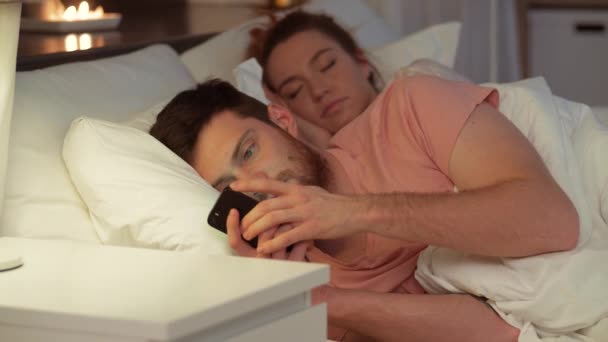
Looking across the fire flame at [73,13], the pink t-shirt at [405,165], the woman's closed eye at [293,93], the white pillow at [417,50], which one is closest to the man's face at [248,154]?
the pink t-shirt at [405,165]

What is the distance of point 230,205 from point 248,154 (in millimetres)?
230

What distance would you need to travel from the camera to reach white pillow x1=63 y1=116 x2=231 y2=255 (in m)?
1.63

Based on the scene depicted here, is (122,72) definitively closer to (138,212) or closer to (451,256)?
(138,212)

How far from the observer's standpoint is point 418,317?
1662mm

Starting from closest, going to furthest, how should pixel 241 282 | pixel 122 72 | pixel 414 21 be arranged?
pixel 241 282 < pixel 122 72 < pixel 414 21

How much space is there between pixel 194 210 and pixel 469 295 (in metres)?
0.44

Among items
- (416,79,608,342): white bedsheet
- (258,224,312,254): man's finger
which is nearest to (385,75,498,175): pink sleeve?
(416,79,608,342): white bedsheet

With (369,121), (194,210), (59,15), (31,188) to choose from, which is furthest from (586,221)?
(59,15)

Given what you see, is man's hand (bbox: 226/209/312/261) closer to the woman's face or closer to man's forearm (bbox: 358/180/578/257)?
man's forearm (bbox: 358/180/578/257)

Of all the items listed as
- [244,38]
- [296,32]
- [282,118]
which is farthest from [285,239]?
[244,38]

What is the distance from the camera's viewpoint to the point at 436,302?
1669mm

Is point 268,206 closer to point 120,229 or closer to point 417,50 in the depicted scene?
point 120,229

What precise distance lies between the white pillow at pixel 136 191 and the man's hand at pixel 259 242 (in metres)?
0.08

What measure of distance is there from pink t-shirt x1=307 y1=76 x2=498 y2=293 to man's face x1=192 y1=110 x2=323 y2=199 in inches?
4.3
